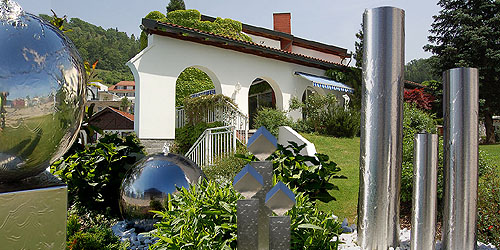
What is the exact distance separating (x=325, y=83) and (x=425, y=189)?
13434 millimetres

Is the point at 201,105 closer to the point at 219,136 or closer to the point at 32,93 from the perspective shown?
the point at 219,136

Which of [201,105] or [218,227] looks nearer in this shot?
[218,227]

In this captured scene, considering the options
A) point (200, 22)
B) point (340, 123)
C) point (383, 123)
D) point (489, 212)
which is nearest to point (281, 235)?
point (383, 123)

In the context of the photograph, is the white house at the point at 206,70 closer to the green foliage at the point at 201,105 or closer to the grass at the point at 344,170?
the green foliage at the point at 201,105

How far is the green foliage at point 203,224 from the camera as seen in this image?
2148mm

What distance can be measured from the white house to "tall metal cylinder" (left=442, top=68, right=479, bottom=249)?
34.6 ft

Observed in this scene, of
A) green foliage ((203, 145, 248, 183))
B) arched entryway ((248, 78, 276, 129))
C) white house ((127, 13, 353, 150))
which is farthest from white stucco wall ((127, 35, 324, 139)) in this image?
arched entryway ((248, 78, 276, 129))

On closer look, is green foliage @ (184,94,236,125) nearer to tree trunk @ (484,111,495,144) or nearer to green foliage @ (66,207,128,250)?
green foliage @ (66,207,128,250)

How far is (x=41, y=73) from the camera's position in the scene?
141cm

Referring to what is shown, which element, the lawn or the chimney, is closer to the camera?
the lawn

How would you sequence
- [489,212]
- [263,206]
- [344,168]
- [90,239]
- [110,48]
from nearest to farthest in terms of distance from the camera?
[263,206] → [90,239] → [489,212] → [344,168] → [110,48]

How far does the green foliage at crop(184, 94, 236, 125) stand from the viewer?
12.4 metres

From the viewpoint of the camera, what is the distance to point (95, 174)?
453 centimetres

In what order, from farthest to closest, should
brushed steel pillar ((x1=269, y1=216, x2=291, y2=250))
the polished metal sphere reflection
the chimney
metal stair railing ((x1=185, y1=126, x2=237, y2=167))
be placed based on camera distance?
the chimney < metal stair railing ((x1=185, y1=126, x2=237, y2=167)) < the polished metal sphere reflection < brushed steel pillar ((x1=269, y1=216, x2=291, y2=250))
